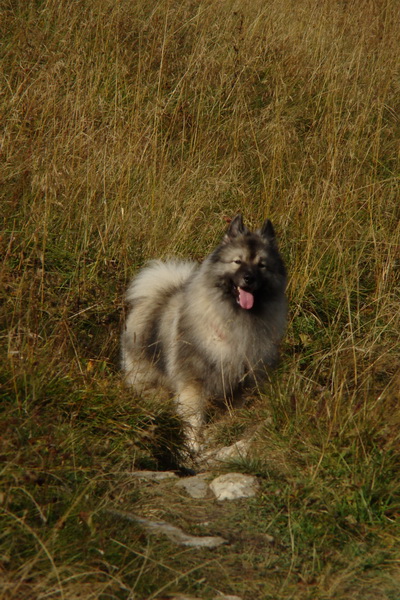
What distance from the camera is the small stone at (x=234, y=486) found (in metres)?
3.14

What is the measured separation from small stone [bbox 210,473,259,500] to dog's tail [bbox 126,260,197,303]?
71.9 inches

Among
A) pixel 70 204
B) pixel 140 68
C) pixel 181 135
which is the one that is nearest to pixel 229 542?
pixel 70 204

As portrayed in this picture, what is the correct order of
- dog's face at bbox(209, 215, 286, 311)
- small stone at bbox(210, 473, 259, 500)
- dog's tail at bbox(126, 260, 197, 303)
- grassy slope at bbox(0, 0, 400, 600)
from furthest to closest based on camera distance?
dog's tail at bbox(126, 260, 197, 303) < dog's face at bbox(209, 215, 286, 311) < small stone at bbox(210, 473, 259, 500) < grassy slope at bbox(0, 0, 400, 600)

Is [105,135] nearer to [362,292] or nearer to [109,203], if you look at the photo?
[109,203]

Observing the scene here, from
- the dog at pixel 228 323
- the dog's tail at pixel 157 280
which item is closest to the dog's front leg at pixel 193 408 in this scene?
the dog at pixel 228 323

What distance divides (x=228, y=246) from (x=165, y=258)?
0.94 meters

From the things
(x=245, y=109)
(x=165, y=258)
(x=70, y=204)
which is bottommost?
(x=165, y=258)

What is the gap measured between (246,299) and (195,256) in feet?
3.69

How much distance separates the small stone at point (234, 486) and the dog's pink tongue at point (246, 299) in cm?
133

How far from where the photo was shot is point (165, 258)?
5305mm

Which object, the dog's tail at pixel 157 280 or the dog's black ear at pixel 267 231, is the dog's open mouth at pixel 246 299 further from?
the dog's tail at pixel 157 280

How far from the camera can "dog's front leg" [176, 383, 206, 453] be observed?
4105 millimetres

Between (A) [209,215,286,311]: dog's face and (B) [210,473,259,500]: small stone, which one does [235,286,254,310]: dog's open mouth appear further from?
(B) [210,473,259,500]: small stone

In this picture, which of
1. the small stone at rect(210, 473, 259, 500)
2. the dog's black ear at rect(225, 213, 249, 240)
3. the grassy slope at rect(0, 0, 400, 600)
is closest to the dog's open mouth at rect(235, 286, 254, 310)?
the dog's black ear at rect(225, 213, 249, 240)
